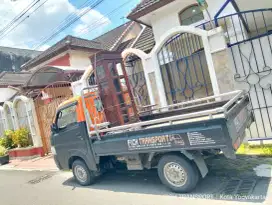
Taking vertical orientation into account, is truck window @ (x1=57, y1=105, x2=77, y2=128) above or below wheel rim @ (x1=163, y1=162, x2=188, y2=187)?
above

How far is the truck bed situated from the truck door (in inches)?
14.0

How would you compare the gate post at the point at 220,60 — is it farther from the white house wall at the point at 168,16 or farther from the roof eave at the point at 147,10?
the roof eave at the point at 147,10

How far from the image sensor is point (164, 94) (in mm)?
7246

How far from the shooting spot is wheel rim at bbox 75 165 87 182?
5863 millimetres

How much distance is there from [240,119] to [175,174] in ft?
4.99

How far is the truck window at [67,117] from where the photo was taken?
5680 mm

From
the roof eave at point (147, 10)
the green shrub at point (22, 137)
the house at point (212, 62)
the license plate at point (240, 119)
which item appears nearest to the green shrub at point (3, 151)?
the green shrub at point (22, 137)

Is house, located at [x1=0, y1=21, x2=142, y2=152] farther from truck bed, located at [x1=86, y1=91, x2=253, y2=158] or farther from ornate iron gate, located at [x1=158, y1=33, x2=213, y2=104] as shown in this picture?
truck bed, located at [x1=86, y1=91, x2=253, y2=158]

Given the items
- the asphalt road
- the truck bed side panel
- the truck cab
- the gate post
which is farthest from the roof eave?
the asphalt road

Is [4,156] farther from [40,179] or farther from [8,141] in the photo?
[40,179]

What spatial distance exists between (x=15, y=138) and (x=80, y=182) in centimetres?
713

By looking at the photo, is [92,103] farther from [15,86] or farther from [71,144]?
[15,86]

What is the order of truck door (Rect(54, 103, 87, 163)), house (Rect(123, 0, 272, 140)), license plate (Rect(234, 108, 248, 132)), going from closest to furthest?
license plate (Rect(234, 108, 248, 132))
truck door (Rect(54, 103, 87, 163))
house (Rect(123, 0, 272, 140))

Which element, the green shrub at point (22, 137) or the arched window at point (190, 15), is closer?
Result: the arched window at point (190, 15)
